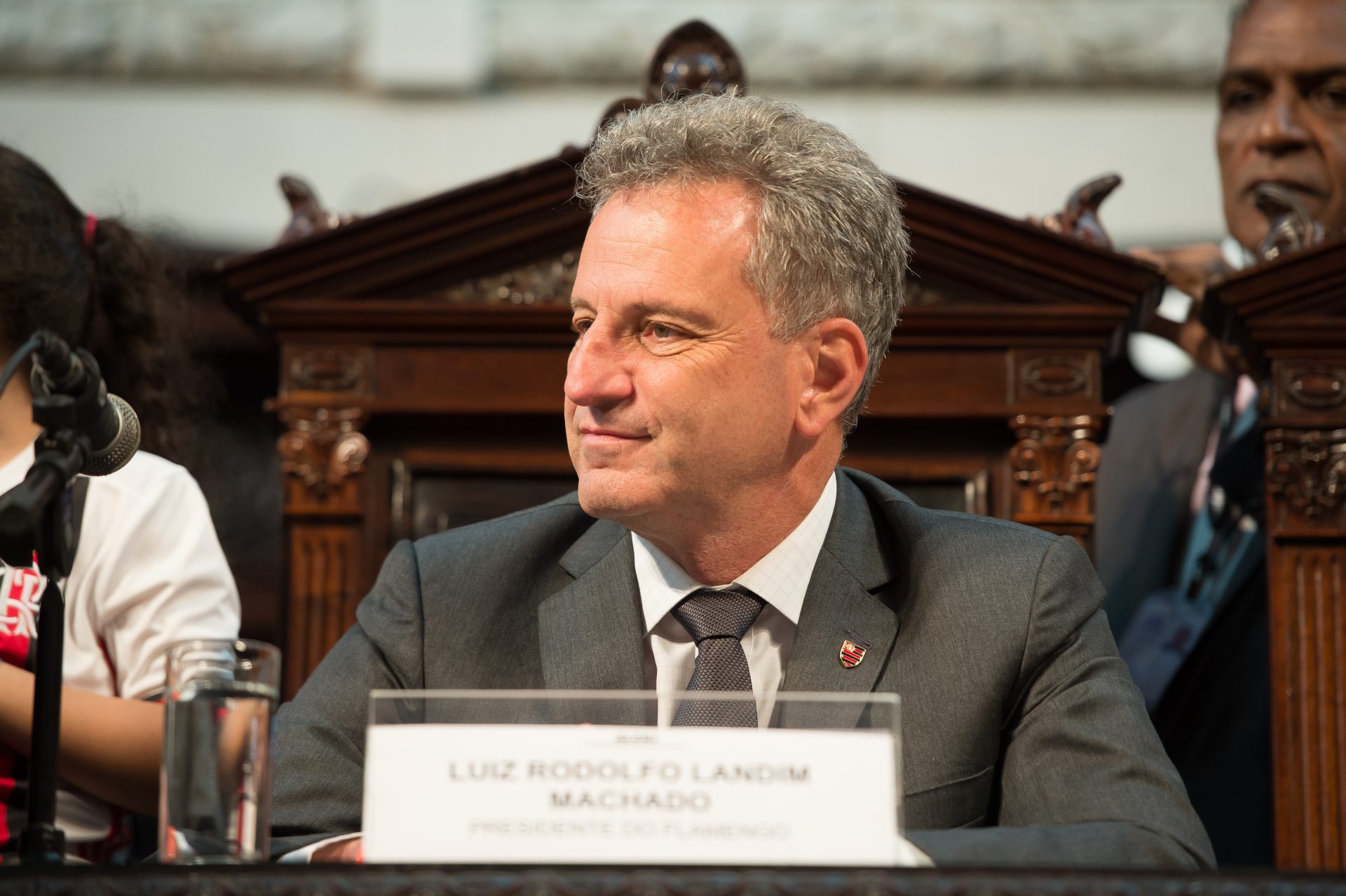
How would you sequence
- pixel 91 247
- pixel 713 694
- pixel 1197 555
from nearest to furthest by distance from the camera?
pixel 713 694
pixel 91 247
pixel 1197 555

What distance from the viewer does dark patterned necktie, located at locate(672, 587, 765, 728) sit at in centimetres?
174

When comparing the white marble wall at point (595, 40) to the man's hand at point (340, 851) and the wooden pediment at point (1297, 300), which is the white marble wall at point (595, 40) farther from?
the man's hand at point (340, 851)

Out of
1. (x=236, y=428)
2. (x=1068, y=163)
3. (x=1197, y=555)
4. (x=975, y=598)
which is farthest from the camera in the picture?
(x=1068, y=163)

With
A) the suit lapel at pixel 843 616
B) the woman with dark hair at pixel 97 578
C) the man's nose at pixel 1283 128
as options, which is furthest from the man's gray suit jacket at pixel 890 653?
the man's nose at pixel 1283 128

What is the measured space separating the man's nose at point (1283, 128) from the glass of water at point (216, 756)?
2.32 metres

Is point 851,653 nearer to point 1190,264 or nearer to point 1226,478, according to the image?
point 1226,478

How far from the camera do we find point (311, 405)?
2.53 m

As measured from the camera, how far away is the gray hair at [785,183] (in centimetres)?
179

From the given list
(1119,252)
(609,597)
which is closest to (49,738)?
(609,597)

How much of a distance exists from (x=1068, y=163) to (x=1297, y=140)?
64.9 inches

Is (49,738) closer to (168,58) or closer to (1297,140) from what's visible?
(1297,140)

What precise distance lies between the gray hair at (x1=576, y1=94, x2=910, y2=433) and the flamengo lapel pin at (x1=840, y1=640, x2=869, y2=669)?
30 cm

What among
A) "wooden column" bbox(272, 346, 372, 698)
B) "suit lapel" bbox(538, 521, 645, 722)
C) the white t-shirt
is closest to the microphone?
"suit lapel" bbox(538, 521, 645, 722)

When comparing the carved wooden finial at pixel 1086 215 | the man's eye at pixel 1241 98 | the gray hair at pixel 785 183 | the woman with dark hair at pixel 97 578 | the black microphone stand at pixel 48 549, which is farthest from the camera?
the man's eye at pixel 1241 98
